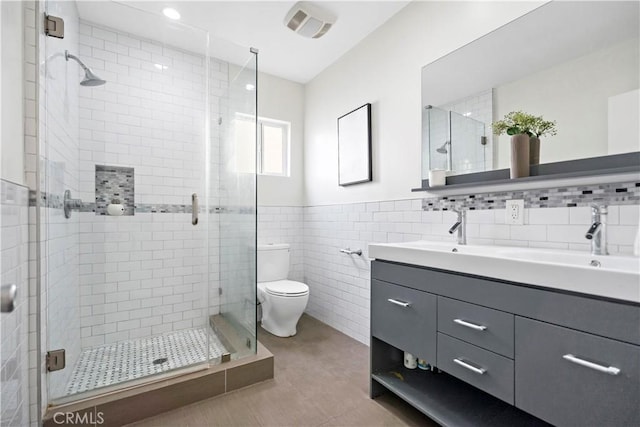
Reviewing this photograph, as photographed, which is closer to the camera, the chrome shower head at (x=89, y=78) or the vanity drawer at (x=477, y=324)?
the vanity drawer at (x=477, y=324)

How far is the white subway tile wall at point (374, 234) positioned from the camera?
1346mm

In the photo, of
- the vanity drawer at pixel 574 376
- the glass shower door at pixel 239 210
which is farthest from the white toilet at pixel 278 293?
the vanity drawer at pixel 574 376

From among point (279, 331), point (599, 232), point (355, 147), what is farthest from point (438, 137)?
point (279, 331)

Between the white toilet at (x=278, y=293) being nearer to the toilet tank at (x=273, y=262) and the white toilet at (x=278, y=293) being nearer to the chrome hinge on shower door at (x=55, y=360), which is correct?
the toilet tank at (x=273, y=262)

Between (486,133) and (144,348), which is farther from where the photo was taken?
(144,348)

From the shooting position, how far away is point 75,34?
6.82 feet

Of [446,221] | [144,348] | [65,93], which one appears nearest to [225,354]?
[144,348]

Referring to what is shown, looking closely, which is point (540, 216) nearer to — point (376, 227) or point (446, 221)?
point (446, 221)

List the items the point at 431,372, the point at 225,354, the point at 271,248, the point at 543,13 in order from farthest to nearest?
the point at 271,248
the point at 225,354
the point at 431,372
the point at 543,13

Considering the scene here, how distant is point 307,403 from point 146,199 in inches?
77.0

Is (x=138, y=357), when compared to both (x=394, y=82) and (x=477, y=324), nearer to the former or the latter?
(x=477, y=324)

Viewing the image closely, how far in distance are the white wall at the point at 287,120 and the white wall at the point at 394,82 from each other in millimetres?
385

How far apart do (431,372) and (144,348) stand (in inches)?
78.9

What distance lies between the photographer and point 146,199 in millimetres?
2449
